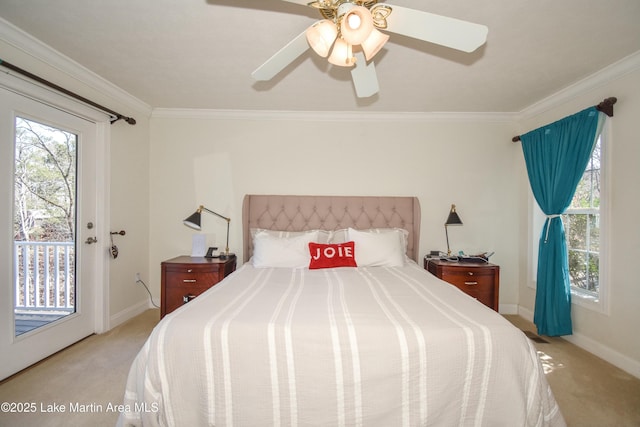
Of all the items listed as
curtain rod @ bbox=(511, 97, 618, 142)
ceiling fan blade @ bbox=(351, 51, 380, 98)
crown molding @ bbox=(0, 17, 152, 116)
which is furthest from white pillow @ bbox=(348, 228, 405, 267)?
crown molding @ bbox=(0, 17, 152, 116)

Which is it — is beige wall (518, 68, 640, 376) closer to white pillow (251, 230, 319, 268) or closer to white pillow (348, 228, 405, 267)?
white pillow (348, 228, 405, 267)

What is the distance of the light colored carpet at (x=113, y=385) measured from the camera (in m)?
1.61

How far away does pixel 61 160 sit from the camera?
7.62 ft

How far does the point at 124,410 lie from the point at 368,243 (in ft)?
6.78

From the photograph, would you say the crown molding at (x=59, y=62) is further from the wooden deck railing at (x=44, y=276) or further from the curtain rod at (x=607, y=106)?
the curtain rod at (x=607, y=106)

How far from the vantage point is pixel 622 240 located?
2.19 meters

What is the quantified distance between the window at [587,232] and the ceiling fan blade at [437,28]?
6.68ft

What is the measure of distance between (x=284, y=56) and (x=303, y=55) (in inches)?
26.7

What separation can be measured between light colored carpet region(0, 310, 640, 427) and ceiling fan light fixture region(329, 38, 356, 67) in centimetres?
242

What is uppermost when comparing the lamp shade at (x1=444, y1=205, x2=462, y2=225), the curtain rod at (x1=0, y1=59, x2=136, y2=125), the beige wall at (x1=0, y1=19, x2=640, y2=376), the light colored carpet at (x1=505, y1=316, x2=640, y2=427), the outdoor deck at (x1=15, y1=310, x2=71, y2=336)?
the curtain rod at (x1=0, y1=59, x2=136, y2=125)

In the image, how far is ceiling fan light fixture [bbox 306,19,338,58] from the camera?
127 centimetres

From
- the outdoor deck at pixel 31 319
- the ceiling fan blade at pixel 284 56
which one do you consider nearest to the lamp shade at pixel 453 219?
the ceiling fan blade at pixel 284 56

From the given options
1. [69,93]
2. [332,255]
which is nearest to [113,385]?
[332,255]

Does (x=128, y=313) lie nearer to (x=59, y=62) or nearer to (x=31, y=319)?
(x=31, y=319)
